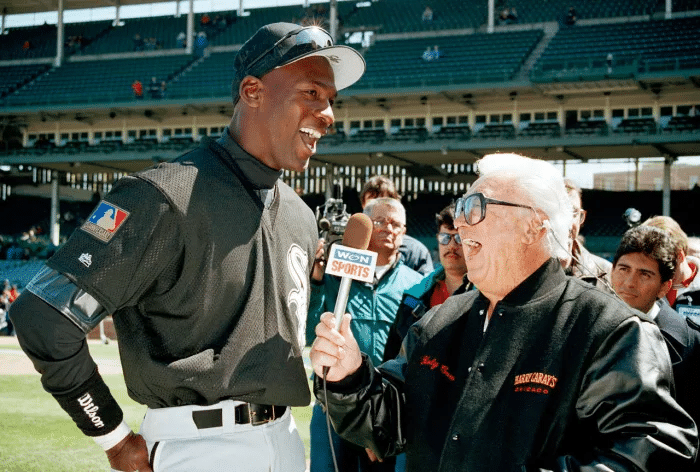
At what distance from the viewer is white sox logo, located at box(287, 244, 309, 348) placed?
2.58 meters

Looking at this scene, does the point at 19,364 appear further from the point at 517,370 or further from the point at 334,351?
the point at 517,370

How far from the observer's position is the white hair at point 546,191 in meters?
2.38

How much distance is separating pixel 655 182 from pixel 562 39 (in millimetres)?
6838

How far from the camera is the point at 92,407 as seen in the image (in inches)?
90.4

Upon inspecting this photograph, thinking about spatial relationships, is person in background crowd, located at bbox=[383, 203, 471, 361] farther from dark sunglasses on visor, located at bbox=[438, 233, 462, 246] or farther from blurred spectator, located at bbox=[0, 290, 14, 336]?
blurred spectator, located at bbox=[0, 290, 14, 336]

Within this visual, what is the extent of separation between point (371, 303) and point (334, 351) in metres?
2.71

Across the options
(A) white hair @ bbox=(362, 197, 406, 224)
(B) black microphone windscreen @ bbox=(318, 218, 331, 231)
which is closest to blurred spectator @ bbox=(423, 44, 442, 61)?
(A) white hair @ bbox=(362, 197, 406, 224)

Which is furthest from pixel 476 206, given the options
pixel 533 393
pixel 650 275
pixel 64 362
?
pixel 650 275

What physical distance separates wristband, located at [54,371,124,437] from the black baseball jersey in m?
0.10

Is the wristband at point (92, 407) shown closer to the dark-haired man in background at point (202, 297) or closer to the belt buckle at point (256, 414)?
the dark-haired man in background at point (202, 297)

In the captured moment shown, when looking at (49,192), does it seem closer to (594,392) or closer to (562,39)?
(562,39)

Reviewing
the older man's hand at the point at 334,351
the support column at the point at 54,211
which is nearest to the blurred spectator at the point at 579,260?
the older man's hand at the point at 334,351

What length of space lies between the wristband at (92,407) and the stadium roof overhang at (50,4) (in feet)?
136

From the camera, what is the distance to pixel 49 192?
38062 mm
